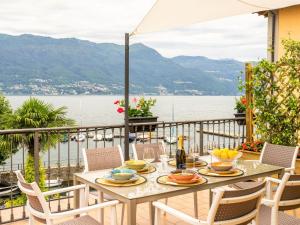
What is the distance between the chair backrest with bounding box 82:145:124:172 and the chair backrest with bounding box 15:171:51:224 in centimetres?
88

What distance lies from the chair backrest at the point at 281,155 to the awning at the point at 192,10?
5.24 feet

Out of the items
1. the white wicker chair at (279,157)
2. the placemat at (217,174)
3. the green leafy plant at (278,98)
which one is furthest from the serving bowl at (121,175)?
the green leafy plant at (278,98)

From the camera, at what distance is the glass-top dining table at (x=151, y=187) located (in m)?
2.29

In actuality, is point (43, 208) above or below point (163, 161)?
below

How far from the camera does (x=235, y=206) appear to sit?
88.3 inches

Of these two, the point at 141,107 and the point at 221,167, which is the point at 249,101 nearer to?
the point at 141,107

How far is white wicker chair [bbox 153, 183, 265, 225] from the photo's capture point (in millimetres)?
2158

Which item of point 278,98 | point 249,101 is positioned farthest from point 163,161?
point 249,101

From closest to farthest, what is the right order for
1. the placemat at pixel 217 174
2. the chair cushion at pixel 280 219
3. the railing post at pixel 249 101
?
the chair cushion at pixel 280 219 < the placemat at pixel 217 174 < the railing post at pixel 249 101

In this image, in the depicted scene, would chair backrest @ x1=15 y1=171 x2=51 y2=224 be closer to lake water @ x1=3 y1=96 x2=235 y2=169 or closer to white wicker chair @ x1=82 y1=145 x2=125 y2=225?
white wicker chair @ x1=82 y1=145 x2=125 y2=225

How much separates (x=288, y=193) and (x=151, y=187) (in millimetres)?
1008

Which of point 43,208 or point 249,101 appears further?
point 249,101

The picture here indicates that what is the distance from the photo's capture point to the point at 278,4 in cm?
418

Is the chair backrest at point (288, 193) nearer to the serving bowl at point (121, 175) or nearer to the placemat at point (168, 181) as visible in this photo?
the placemat at point (168, 181)
